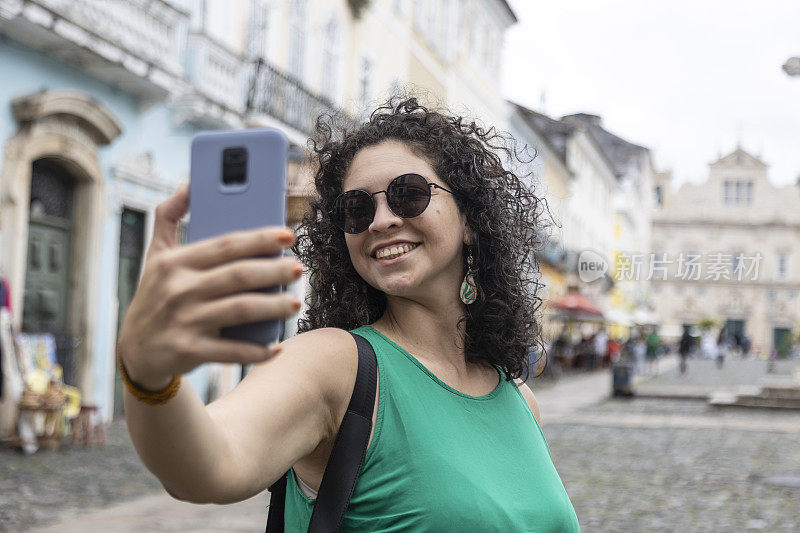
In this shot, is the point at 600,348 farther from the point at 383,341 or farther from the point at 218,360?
A: the point at 218,360

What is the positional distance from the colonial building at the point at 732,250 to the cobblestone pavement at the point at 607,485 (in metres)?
1.90

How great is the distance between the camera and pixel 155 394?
3.54ft

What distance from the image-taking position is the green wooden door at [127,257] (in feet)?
44.1

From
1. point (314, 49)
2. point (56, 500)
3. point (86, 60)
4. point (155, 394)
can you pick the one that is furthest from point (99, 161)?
point (155, 394)

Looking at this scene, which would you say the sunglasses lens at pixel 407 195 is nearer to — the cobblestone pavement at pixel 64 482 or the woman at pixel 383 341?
the woman at pixel 383 341

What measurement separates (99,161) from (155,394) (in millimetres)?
11964

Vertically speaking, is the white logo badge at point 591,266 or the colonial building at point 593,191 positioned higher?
the colonial building at point 593,191

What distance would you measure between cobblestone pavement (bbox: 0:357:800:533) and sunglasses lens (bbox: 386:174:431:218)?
5239 mm

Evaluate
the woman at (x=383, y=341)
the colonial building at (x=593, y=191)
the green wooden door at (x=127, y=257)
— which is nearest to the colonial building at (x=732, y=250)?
the woman at (x=383, y=341)

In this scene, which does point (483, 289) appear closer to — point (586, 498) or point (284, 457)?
point (284, 457)

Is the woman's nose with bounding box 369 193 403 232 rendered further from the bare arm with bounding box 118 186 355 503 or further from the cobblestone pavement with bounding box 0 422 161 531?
the cobblestone pavement with bounding box 0 422 161 531

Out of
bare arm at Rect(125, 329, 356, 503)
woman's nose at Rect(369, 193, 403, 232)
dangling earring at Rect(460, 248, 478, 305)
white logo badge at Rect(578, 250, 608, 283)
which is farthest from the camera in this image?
white logo badge at Rect(578, 250, 608, 283)

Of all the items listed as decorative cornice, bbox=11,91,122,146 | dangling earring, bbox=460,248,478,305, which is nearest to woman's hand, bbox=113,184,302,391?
dangling earring, bbox=460,248,478,305

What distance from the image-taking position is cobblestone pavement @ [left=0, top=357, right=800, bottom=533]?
7.12 m
